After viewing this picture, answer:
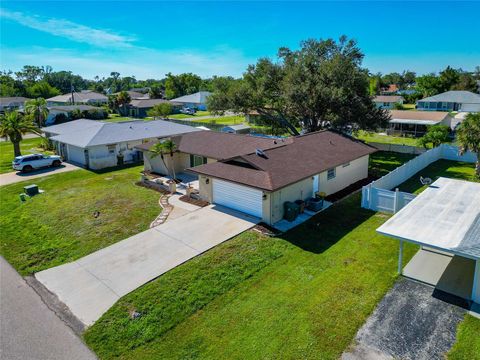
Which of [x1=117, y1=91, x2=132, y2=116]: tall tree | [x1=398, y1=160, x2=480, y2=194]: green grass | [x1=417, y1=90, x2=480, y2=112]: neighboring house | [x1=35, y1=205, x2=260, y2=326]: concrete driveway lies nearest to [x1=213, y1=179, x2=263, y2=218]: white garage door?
[x1=35, y1=205, x2=260, y2=326]: concrete driveway

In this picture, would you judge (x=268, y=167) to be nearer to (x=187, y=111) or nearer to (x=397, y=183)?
(x=397, y=183)

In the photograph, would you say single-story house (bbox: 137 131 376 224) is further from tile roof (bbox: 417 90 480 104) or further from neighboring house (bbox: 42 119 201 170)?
tile roof (bbox: 417 90 480 104)

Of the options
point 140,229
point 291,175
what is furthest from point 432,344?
point 140,229

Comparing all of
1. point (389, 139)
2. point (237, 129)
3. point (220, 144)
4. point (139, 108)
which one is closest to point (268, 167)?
point (220, 144)

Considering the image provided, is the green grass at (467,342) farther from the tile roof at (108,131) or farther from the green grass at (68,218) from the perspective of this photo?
the tile roof at (108,131)

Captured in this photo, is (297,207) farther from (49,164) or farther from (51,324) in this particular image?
(49,164)
